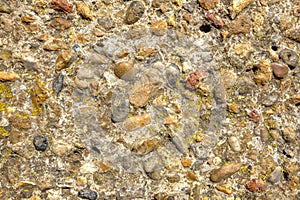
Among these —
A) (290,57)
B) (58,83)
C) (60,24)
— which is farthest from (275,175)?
(60,24)

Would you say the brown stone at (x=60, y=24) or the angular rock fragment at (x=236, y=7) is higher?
the angular rock fragment at (x=236, y=7)

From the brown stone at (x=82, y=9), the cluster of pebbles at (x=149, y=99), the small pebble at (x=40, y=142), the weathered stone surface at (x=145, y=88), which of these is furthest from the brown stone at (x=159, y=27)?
the small pebble at (x=40, y=142)

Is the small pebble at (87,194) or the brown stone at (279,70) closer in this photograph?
the small pebble at (87,194)

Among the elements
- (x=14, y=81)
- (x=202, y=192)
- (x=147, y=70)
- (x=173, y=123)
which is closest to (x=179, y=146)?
(x=173, y=123)

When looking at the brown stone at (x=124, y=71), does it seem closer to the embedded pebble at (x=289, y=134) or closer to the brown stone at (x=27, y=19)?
the brown stone at (x=27, y=19)

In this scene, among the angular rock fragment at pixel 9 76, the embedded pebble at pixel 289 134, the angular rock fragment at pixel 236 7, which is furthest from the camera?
the embedded pebble at pixel 289 134

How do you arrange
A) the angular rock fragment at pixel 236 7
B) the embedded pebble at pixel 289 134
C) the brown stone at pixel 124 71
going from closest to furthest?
the brown stone at pixel 124 71
the angular rock fragment at pixel 236 7
the embedded pebble at pixel 289 134

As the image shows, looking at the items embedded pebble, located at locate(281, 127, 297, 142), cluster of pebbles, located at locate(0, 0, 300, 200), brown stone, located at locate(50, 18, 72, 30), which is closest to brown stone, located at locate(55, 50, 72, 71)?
cluster of pebbles, located at locate(0, 0, 300, 200)

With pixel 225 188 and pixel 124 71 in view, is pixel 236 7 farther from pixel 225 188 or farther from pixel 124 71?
pixel 225 188
